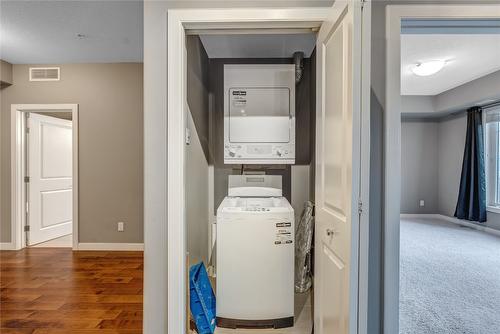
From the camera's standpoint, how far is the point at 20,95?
3.89 metres

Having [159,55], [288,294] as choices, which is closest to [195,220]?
[288,294]

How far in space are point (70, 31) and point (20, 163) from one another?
7.24 ft

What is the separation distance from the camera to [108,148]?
3820mm

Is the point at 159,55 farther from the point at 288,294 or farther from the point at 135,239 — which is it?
the point at 135,239

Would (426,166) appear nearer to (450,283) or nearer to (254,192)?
(450,283)

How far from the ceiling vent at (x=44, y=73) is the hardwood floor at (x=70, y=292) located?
95.4 inches

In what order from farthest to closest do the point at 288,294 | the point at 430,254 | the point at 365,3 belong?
the point at 430,254
the point at 288,294
the point at 365,3

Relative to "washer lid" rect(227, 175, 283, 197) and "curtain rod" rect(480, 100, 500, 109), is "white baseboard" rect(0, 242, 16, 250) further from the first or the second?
"curtain rod" rect(480, 100, 500, 109)

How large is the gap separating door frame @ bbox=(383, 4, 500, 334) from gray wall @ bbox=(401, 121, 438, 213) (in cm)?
547

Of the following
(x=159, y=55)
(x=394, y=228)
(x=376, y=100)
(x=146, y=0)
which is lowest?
(x=394, y=228)

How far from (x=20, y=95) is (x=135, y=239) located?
2609 millimetres

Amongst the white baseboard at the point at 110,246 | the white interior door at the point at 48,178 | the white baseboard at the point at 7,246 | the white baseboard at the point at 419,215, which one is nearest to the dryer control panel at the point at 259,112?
the white baseboard at the point at 110,246

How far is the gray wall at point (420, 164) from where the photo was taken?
21.0 ft

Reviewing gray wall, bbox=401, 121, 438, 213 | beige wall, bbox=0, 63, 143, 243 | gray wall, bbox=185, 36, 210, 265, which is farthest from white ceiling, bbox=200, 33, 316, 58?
gray wall, bbox=401, 121, 438, 213
